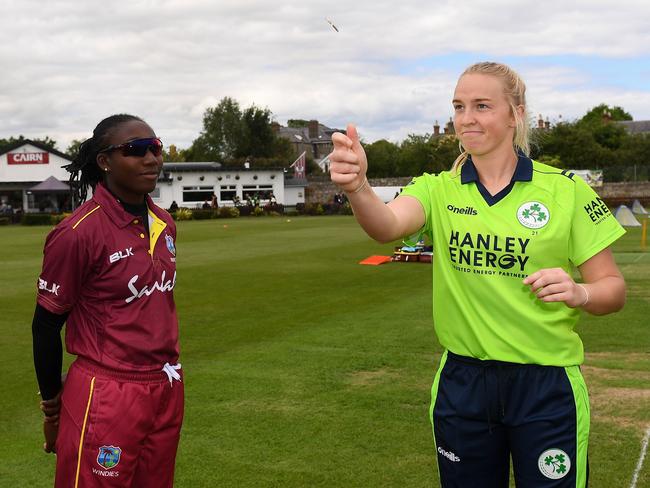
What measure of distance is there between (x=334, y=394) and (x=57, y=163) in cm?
6824

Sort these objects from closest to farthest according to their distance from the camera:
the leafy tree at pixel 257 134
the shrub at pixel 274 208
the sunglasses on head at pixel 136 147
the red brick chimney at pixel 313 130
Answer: the sunglasses on head at pixel 136 147
the shrub at pixel 274 208
the leafy tree at pixel 257 134
the red brick chimney at pixel 313 130

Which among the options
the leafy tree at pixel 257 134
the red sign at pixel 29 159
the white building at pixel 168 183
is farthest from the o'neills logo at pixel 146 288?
the leafy tree at pixel 257 134

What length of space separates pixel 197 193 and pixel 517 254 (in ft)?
238

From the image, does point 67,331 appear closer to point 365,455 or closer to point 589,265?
point 589,265

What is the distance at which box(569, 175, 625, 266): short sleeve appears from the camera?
3.07m

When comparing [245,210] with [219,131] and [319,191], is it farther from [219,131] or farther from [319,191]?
[219,131]

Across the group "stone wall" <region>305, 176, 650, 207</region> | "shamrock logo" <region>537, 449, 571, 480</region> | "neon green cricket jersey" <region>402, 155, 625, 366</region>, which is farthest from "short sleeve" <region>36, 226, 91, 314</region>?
"stone wall" <region>305, 176, 650, 207</region>

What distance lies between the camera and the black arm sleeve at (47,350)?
10.8 ft

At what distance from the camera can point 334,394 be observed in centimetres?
757

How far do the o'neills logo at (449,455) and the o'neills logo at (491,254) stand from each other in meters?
0.76

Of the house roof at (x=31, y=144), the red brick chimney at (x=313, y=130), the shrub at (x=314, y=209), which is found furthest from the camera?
the red brick chimney at (x=313, y=130)

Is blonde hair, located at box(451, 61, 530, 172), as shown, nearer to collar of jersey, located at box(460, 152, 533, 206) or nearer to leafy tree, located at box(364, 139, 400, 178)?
collar of jersey, located at box(460, 152, 533, 206)

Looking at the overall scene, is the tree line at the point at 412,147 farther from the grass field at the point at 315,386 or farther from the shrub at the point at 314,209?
the grass field at the point at 315,386

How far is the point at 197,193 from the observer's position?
244 ft
